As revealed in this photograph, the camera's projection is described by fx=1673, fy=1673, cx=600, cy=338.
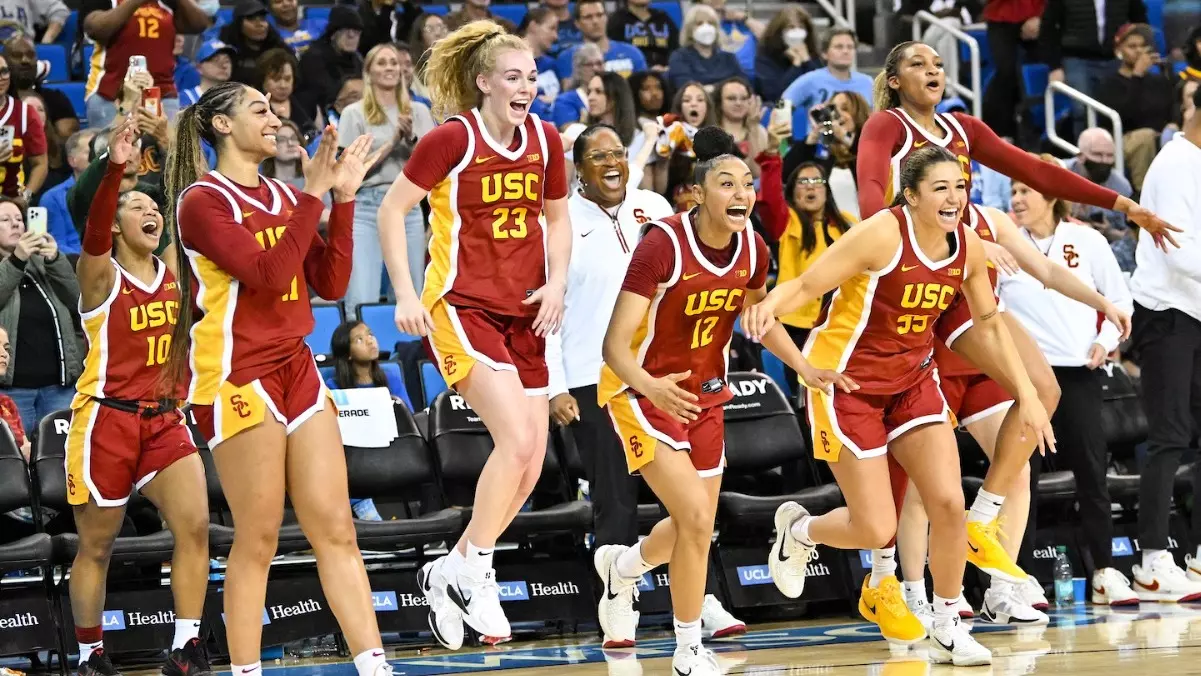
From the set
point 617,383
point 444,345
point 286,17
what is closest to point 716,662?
point 617,383

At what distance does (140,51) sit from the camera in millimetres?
10828

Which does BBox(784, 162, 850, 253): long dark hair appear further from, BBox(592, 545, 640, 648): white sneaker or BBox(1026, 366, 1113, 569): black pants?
BBox(592, 545, 640, 648): white sneaker

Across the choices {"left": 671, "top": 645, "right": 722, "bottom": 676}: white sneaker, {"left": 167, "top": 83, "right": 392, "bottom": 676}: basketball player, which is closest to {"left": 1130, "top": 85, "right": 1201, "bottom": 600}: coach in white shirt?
{"left": 671, "top": 645, "right": 722, "bottom": 676}: white sneaker

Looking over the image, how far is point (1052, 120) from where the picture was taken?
1348cm

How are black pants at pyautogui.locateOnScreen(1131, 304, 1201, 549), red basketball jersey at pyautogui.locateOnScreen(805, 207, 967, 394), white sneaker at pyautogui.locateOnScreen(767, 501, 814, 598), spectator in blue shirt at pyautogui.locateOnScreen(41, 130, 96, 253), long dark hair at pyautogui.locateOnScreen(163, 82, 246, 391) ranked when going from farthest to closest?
spectator in blue shirt at pyautogui.locateOnScreen(41, 130, 96, 253), black pants at pyautogui.locateOnScreen(1131, 304, 1201, 549), white sneaker at pyautogui.locateOnScreen(767, 501, 814, 598), red basketball jersey at pyautogui.locateOnScreen(805, 207, 967, 394), long dark hair at pyautogui.locateOnScreen(163, 82, 246, 391)

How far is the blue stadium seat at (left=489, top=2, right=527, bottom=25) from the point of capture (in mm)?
13414

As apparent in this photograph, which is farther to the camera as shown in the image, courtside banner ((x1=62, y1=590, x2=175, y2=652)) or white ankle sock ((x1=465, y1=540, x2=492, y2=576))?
courtside banner ((x1=62, y1=590, x2=175, y2=652))

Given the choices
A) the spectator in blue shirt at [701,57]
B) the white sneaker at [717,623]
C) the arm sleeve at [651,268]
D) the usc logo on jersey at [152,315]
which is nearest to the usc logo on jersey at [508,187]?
the arm sleeve at [651,268]

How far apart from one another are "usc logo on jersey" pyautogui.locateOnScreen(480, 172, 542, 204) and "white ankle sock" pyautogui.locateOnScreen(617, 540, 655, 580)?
1.76 meters

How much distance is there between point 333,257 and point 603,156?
7.84 feet

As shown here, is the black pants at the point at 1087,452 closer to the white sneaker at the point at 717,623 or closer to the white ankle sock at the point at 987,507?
the white ankle sock at the point at 987,507

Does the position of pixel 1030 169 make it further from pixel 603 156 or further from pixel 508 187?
pixel 508 187

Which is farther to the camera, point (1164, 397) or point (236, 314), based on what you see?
point (1164, 397)

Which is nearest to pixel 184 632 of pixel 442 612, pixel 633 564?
pixel 442 612
